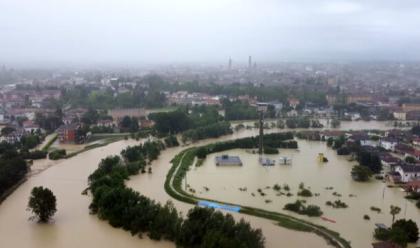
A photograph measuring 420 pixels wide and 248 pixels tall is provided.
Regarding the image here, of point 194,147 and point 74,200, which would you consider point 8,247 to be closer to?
point 74,200

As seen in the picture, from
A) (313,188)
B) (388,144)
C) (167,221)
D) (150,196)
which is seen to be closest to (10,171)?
(150,196)

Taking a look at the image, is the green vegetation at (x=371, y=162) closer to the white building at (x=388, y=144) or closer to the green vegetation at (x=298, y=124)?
the white building at (x=388, y=144)

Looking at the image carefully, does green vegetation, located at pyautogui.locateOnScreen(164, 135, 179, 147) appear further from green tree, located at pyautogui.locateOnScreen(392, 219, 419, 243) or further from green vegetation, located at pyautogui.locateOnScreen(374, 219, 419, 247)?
green tree, located at pyautogui.locateOnScreen(392, 219, 419, 243)

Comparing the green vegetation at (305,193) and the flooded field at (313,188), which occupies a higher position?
the green vegetation at (305,193)

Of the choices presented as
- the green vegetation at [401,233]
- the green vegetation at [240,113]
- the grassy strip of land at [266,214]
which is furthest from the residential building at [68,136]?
the green vegetation at [401,233]

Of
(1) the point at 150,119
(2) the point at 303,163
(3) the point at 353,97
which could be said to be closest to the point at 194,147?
(2) the point at 303,163

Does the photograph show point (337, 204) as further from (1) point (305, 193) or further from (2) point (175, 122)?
(2) point (175, 122)

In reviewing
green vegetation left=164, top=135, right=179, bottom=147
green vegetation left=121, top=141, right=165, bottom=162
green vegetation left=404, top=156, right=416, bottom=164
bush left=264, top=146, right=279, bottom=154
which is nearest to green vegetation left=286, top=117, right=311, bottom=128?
bush left=264, top=146, right=279, bottom=154
